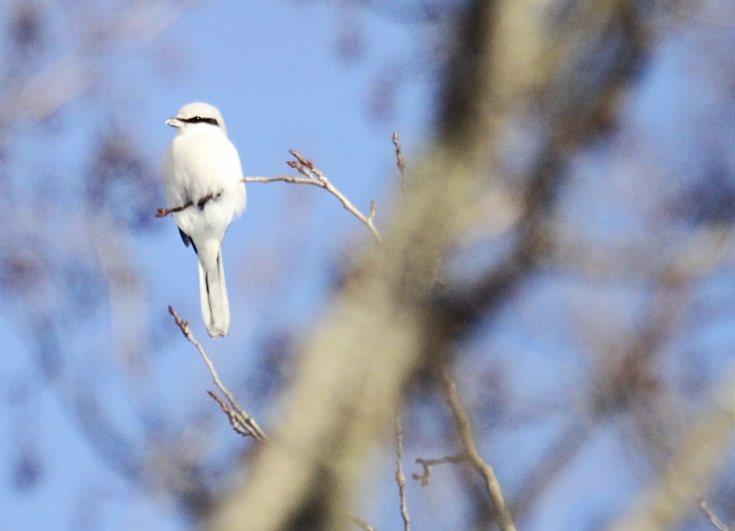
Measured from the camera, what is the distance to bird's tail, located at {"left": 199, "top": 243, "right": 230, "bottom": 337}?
16.9 ft

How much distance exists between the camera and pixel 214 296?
530cm

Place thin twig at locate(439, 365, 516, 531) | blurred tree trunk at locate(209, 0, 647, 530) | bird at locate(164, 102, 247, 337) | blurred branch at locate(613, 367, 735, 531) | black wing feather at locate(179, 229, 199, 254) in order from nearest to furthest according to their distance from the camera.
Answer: blurred tree trunk at locate(209, 0, 647, 530)
blurred branch at locate(613, 367, 735, 531)
thin twig at locate(439, 365, 516, 531)
bird at locate(164, 102, 247, 337)
black wing feather at locate(179, 229, 199, 254)

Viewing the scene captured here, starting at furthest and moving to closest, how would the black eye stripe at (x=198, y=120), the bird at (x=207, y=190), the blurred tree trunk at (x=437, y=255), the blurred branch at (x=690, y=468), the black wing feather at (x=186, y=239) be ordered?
1. the black wing feather at (x=186, y=239)
2. the black eye stripe at (x=198, y=120)
3. the bird at (x=207, y=190)
4. the blurred branch at (x=690, y=468)
5. the blurred tree trunk at (x=437, y=255)

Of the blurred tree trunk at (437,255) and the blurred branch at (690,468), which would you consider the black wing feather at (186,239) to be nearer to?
the blurred branch at (690,468)

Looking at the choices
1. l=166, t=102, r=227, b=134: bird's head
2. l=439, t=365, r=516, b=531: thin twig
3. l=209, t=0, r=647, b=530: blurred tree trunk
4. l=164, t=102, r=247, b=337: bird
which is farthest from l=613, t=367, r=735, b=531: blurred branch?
l=166, t=102, r=227, b=134: bird's head

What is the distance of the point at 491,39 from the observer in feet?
3.81

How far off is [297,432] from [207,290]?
4304mm

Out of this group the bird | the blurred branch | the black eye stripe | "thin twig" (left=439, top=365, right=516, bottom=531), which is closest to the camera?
the blurred branch

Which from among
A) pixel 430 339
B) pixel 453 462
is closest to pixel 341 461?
pixel 430 339

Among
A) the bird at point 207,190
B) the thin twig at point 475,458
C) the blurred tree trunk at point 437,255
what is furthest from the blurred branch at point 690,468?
the bird at point 207,190

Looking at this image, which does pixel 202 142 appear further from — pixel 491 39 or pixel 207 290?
pixel 491 39

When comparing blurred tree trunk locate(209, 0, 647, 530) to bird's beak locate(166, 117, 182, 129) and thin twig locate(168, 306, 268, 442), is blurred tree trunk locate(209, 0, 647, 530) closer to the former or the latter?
thin twig locate(168, 306, 268, 442)

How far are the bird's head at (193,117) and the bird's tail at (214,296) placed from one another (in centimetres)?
62

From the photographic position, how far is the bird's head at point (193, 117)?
5.27m
